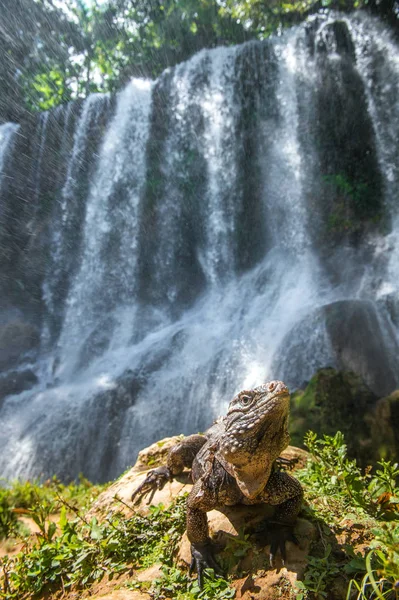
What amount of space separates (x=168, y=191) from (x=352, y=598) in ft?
52.9

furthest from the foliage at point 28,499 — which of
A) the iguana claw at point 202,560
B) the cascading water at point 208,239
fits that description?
the cascading water at point 208,239

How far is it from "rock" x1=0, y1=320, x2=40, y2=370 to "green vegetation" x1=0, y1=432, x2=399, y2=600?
13.3 metres

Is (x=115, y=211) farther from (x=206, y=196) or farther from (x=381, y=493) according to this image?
(x=381, y=493)

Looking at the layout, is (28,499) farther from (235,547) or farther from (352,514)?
(352,514)

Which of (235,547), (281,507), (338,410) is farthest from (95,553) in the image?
(338,410)

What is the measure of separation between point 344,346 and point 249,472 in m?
8.12

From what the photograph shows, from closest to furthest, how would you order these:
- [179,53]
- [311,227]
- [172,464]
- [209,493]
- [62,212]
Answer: [209,493]
[172,464]
[311,227]
[62,212]
[179,53]

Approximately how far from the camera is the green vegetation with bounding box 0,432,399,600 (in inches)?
86.0

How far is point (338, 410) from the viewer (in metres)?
7.10

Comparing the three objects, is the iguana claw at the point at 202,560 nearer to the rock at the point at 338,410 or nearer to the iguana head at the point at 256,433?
the iguana head at the point at 256,433

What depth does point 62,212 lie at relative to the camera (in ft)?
57.2

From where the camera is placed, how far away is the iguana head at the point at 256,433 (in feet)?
7.29

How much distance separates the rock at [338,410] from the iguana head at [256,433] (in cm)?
460

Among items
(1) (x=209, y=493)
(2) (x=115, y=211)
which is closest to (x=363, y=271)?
(2) (x=115, y=211)
